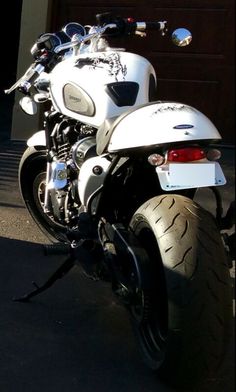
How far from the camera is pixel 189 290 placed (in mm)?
2668

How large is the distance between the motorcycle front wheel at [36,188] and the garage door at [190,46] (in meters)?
2.81

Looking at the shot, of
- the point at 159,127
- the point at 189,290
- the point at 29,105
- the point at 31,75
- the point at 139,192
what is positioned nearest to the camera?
the point at 189,290

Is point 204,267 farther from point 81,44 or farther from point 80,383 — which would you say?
point 81,44

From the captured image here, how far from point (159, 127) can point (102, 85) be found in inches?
30.2

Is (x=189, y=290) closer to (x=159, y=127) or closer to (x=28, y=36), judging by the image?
(x=159, y=127)

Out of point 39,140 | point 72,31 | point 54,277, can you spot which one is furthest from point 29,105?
point 54,277

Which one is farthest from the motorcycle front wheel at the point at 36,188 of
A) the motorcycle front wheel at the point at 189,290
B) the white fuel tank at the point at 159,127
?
the motorcycle front wheel at the point at 189,290

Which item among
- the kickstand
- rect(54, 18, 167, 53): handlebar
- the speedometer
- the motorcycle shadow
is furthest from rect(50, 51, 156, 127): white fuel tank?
the motorcycle shadow

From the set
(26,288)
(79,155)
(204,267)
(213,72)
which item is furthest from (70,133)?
(213,72)

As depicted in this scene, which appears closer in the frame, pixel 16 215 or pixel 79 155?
pixel 79 155

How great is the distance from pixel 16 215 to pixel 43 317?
173 cm

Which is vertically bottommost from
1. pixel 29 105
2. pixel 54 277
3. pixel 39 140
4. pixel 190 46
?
pixel 54 277

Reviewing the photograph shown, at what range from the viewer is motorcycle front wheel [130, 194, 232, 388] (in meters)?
2.68

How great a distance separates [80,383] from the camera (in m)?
3.01
